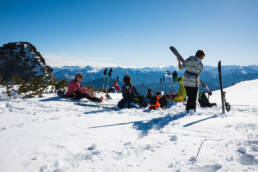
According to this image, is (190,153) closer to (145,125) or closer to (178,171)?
(178,171)

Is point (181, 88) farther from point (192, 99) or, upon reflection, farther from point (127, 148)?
point (127, 148)

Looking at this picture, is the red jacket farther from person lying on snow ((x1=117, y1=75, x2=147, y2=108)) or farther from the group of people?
person lying on snow ((x1=117, y1=75, x2=147, y2=108))

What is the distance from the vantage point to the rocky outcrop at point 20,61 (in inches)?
1291

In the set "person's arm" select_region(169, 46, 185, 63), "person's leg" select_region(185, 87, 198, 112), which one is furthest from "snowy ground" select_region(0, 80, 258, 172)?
"person's arm" select_region(169, 46, 185, 63)

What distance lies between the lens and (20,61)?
36.0 metres

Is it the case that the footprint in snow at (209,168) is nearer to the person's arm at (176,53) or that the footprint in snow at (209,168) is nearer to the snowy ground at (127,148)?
the snowy ground at (127,148)

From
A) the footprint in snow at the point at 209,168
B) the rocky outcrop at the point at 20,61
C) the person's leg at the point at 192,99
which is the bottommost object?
the footprint in snow at the point at 209,168

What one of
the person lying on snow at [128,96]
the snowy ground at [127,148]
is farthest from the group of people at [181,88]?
the snowy ground at [127,148]

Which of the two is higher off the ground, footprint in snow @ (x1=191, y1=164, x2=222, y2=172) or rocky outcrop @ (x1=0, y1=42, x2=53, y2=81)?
rocky outcrop @ (x1=0, y1=42, x2=53, y2=81)

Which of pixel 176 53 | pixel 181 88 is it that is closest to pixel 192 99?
pixel 176 53

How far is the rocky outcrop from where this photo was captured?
108 ft

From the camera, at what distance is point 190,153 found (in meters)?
2.04

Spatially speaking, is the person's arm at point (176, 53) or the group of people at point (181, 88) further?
the person's arm at point (176, 53)

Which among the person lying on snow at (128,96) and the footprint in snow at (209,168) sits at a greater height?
the person lying on snow at (128,96)
